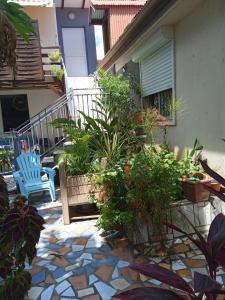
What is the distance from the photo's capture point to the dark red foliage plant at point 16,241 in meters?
2.05

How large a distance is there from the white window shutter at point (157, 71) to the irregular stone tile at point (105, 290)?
3.46 meters

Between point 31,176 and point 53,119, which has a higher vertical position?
point 53,119

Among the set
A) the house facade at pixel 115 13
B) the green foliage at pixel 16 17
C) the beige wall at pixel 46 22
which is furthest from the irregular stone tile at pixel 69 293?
the beige wall at pixel 46 22

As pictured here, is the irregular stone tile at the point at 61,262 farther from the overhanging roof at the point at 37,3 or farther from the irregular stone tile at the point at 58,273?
the overhanging roof at the point at 37,3

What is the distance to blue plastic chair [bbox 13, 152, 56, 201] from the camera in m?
5.29

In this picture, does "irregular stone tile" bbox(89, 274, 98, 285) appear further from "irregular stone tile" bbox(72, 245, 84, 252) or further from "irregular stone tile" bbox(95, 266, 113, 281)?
"irregular stone tile" bbox(72, 245, 84, 252)

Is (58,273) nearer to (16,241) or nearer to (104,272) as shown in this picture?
(104,272)

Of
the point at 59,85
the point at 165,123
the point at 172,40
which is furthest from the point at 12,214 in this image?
the point at 59,85

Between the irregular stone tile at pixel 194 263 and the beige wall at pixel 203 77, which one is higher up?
the beige wall at pixel 203 77

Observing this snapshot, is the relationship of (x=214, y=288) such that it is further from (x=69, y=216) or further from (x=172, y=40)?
(x=172, y=40)

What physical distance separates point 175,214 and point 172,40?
2899 millimetres

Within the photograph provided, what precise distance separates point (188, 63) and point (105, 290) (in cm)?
330

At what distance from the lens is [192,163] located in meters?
4.11

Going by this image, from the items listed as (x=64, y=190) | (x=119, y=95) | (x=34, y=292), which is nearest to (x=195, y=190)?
(x=64, y=190)
